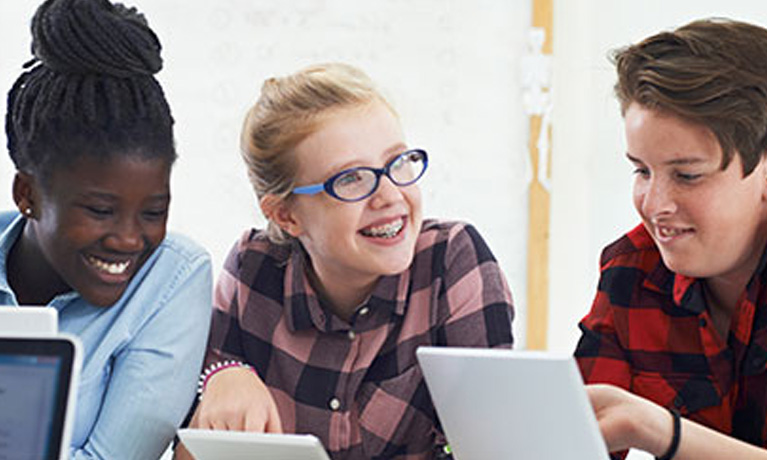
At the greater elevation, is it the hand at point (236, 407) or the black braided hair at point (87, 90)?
the black braided hair at point (87, 90)

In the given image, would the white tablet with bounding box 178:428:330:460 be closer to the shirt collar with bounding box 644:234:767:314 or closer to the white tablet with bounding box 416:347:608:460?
the white tablet with bounding box 416:347:608:460

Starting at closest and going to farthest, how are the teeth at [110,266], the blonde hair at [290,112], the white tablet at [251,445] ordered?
the white tablet at [251,445] < the teeth at [110,266] < the blonde hair at [290,112]

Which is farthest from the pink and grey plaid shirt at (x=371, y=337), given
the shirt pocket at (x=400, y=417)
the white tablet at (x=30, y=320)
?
the white tablet at (x=30, y=320)

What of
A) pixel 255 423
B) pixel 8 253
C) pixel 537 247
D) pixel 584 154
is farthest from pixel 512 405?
pixel 537 247

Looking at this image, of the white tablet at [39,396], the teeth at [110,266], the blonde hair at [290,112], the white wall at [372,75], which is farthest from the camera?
the white wall at [372,75]

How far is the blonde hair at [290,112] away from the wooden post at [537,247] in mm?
1790

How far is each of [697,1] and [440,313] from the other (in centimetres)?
143

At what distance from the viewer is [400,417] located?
1566 millimetres

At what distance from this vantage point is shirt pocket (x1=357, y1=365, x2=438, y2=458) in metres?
1.57

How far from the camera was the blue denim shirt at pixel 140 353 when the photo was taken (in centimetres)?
146

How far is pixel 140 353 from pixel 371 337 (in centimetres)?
35

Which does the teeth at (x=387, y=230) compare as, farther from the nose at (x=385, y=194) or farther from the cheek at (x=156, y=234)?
the cheek at (x=156, y=234)

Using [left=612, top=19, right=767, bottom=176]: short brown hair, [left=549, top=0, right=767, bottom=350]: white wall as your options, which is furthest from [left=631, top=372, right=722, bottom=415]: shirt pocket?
[left=549, top=0, right=767, bottom=350]: white wall

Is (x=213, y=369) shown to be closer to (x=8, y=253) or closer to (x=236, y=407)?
(x=236, y=407)
